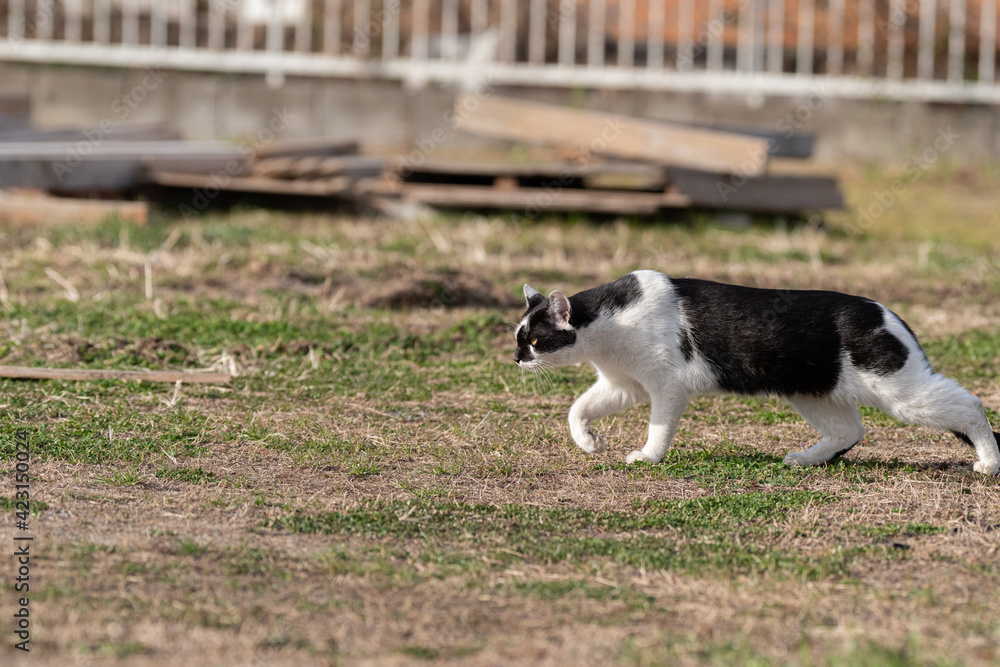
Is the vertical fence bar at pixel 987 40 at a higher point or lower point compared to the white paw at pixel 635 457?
higher

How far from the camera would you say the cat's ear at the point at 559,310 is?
473 centimetres

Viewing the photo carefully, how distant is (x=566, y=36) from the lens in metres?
13.4

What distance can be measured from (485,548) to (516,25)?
10.7 m

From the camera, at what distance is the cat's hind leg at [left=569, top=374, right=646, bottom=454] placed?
16.0 ft

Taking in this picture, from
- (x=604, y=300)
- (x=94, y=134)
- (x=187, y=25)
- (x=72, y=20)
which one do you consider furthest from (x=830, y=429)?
(x=72, y=20)

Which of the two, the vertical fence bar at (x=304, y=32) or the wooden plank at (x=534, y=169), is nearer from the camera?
the wooden plank at (x=534, y=169)

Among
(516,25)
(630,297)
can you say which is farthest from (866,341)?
(516,25)

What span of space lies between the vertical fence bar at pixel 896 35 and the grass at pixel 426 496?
19.2 ft

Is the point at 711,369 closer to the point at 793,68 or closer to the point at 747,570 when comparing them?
the point at 747,570

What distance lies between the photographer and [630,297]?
4789 millimetres

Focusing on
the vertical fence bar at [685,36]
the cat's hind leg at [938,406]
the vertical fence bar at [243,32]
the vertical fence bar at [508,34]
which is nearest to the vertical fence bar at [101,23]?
the vertical fence bar at [243,32]

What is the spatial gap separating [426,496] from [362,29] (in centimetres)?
1026

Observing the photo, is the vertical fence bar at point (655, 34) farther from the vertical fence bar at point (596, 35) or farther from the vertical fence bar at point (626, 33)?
the vertical fence bar at point (596, 35)

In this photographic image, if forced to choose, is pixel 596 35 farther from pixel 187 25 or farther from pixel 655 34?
pixel 187 25
